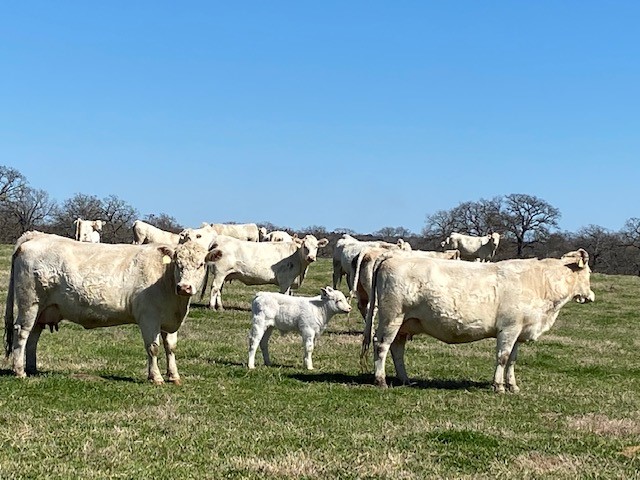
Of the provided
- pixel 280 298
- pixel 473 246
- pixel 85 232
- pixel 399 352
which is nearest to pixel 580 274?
pixel 399 352

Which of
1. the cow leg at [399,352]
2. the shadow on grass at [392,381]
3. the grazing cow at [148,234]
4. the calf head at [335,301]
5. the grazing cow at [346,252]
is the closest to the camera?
the shadow on grass at [392,381]

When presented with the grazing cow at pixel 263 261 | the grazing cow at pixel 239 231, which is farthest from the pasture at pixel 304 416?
the grazing cow at pixel 239 231

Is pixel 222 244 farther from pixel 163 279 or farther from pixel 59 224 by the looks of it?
pixel 59 224

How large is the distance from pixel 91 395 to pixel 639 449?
21.8ft

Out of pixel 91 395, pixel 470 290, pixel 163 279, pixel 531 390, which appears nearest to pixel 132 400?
pixel 91 395

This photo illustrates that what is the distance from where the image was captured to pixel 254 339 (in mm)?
14523

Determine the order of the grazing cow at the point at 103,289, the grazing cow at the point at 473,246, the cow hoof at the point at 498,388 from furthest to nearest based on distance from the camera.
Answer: the grazing cow at the point at 473,246, the cow hoof at the point at 498,388, the grazing cow at the point at 103,289

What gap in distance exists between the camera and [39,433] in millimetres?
8023

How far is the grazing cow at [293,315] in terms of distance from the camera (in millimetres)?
14789

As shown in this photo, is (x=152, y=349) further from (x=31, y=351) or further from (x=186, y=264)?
(x=31, y=351)

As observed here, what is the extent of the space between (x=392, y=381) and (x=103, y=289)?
5089mm

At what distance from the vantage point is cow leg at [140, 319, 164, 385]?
1191cm

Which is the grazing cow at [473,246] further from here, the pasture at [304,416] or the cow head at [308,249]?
the pasture at [304,416]

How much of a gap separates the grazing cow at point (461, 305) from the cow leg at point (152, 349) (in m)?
3.52
